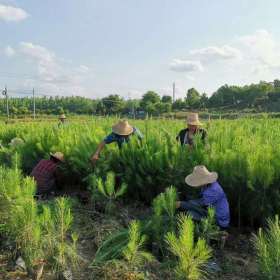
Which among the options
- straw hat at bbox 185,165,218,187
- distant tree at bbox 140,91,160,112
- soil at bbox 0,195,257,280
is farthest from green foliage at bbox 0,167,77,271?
distant tree at bbox 140,91,160,112

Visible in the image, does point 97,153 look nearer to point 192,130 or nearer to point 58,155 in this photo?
point 58,155

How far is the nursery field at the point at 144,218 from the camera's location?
2.89m

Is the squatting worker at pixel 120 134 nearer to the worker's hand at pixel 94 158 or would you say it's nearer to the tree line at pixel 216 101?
the worker's hand at pixel 94 158

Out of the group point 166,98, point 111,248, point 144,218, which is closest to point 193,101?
point 166,98

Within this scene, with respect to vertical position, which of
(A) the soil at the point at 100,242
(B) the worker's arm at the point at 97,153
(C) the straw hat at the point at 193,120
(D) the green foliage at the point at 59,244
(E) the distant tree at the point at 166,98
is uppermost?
(E) the distant tree at the point at 166,98

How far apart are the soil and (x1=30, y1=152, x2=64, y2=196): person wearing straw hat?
3.78ft

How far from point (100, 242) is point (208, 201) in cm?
109

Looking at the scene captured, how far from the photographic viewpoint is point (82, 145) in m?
5.69

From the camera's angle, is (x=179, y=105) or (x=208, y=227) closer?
(x=208, y=227)

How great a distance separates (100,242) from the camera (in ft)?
11.8

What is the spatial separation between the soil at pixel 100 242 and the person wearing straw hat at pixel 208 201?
333 millimetres

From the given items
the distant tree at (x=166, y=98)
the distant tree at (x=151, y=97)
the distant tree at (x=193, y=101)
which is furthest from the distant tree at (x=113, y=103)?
the distant tree at (x=193, y=101)

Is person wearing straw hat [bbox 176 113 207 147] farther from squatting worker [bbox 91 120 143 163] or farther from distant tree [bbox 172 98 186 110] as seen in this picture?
distant tree [bbox 172 98 186 110]

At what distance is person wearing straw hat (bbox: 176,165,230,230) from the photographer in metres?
3.77
